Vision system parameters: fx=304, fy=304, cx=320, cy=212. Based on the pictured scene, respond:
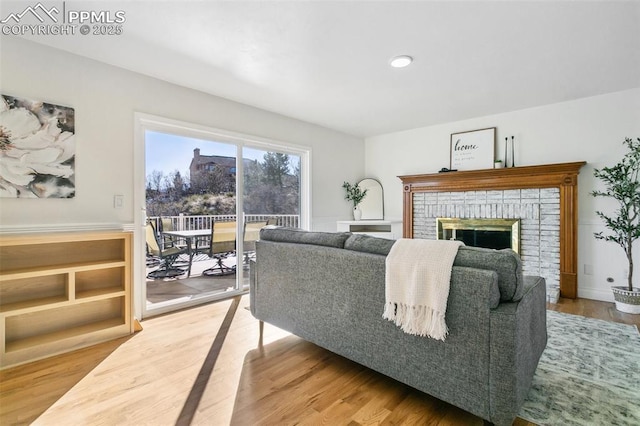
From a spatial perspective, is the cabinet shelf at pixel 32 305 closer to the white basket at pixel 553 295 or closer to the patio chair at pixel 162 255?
the patio chair at pixel 162 255

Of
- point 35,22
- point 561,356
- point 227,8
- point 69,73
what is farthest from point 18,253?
point 561,356

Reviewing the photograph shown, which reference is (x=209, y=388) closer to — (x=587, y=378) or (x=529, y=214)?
(x=587, y=378)

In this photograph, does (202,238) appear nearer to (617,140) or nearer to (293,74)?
(293,74)

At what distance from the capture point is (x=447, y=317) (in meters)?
1.46

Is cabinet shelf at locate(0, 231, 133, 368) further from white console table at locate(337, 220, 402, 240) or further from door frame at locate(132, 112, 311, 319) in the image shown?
white console table at locate(337, 220, 402, 240)

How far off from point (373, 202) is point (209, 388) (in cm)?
423

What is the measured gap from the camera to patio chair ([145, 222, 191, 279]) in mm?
3289

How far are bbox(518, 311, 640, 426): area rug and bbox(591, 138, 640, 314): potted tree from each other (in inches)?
21.2

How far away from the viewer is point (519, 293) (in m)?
1.38

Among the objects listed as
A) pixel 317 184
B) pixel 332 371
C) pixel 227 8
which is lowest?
pixel 332 371

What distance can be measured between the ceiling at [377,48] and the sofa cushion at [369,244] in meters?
1.50

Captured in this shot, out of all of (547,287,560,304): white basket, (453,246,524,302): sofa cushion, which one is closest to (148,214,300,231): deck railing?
(453,246,524,302): sofa cushion

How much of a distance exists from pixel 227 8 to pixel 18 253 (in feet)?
7.75

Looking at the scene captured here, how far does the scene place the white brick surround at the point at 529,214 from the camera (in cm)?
370
